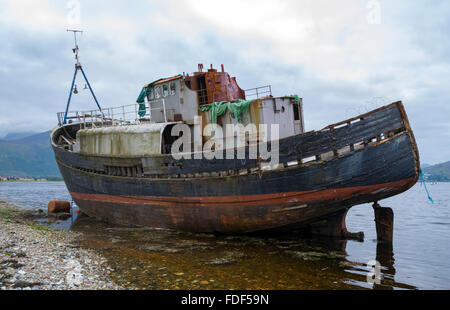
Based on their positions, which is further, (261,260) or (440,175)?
(440,175)

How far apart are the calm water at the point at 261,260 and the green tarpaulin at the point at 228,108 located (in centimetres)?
473

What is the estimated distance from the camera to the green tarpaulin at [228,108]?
12.0 metres

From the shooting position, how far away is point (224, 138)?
12.6m

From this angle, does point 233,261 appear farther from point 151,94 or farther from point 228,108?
point 151,94

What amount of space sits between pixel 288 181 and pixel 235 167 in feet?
6.39

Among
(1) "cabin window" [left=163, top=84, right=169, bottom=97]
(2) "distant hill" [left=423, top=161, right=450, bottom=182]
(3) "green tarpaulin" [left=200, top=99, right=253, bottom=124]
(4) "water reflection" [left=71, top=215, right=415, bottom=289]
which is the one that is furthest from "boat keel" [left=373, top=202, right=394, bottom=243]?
(2) "distant hill" [left=423, top=161, right=450, bottom=182]

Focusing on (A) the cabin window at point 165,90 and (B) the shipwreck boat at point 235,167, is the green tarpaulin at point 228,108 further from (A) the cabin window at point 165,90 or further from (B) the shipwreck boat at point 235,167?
(A) the cabin window at point 165,90

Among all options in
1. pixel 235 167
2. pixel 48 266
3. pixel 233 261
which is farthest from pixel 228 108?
pixel 48 266

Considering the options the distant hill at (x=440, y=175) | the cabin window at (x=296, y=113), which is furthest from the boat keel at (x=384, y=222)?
the distant hill at (x=440, y=175)

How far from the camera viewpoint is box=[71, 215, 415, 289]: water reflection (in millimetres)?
7504

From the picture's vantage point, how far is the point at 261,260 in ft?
30.3

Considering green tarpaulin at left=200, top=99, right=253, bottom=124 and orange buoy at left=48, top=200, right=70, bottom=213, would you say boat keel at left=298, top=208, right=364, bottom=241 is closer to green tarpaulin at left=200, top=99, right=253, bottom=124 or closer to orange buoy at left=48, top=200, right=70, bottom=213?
green tarpaulin at left=200, top=99, right=253, bottom=124

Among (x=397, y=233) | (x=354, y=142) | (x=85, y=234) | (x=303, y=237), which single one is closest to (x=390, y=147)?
(x=354, y=142)

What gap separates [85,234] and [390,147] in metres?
12.4
